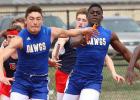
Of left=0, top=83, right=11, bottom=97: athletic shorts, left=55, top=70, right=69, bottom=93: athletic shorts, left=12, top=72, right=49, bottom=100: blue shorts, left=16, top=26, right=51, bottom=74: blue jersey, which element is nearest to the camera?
left=16, top=26, right=51, bottom=74: blue jersey

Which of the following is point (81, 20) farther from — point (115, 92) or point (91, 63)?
point (115, 92)

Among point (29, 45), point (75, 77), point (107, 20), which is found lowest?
point (107, 20)

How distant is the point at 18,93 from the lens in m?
8.12

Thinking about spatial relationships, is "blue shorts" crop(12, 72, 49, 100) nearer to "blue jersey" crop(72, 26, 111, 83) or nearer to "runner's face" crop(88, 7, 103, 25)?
"blue jersey" crop(72, 26, 111, 83)

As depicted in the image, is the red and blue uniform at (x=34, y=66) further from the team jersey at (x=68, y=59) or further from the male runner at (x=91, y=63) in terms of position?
the team jersey at (x=68, y=59)

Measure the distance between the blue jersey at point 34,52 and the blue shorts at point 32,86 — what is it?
0.09m

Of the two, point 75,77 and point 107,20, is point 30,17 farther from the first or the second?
point 107,20

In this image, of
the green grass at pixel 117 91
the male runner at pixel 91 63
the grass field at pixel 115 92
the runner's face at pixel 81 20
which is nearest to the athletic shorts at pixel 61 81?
the runner's face at pixel 81 20

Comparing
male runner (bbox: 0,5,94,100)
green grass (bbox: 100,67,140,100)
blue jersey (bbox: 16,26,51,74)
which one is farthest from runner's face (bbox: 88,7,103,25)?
green grass (bbox: 100,67,140,100)

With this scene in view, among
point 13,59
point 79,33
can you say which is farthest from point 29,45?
point 13,59

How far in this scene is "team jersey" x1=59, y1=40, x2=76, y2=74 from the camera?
10.3 metres

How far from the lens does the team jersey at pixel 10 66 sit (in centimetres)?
934

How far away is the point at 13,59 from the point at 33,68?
1.24m

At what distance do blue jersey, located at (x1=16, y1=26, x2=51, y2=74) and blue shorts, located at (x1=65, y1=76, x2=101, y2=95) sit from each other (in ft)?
1.66
